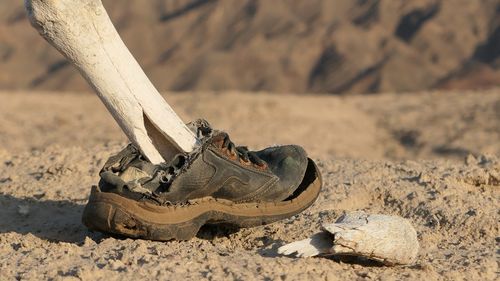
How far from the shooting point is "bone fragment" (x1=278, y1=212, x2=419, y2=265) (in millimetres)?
Result: 2912

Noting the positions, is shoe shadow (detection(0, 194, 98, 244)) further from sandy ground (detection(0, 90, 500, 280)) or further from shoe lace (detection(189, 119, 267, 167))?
shoe lace (detection(189, 119, 267, 167))

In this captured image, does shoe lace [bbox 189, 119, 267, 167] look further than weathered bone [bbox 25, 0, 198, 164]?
Yes

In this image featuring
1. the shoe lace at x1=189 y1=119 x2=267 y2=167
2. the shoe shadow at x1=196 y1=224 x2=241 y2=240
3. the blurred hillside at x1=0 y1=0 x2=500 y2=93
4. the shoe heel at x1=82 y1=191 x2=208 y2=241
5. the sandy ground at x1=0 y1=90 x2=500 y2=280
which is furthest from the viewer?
the blurred hillside at x1=0 y1=0 x2=500 y2=93

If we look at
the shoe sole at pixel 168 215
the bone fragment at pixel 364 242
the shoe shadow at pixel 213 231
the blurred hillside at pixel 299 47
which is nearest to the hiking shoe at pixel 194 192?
the shoe sole at pixel 168 215

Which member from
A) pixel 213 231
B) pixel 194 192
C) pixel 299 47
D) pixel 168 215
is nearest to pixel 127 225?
pixel 168 215

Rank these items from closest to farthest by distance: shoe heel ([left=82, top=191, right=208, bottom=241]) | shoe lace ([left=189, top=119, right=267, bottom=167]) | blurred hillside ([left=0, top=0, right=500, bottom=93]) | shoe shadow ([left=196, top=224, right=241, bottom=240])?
shoe heel ([left=82, top=191, right=208, bottom=241]) → shoe lace ([left=189, top=119, right=267, bottom=167]) → shoe shadow ([left=196, top=224, right=241, bottom=240]) → blurred hillside ([left=0, top=0, right=500, bottom=93])

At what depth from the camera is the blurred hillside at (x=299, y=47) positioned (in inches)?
939

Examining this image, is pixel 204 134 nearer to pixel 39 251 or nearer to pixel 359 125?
pixel 39 251

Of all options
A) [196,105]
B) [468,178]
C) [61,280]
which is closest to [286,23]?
[196,105]

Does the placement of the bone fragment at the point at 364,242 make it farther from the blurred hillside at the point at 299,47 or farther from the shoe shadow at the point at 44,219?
the blurred hillside at the point at 299,47

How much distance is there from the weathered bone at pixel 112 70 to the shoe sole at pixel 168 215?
0.22 metres

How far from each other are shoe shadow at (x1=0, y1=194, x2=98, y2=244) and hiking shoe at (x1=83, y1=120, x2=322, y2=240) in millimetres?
390

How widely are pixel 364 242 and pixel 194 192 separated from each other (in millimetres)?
633

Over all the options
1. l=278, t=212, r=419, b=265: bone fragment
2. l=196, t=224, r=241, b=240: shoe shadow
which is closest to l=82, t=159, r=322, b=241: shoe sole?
l=196, t=224, r=241, b=240: shoe shadow
